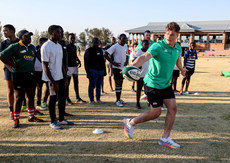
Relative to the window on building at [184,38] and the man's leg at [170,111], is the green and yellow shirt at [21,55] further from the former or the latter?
the window on building at [184,38]

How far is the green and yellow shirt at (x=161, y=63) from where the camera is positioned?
352 centimetres

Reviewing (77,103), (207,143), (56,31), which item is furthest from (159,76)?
(77,103)

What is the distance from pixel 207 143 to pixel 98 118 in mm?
2750

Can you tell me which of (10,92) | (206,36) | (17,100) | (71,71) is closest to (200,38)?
(206,36)

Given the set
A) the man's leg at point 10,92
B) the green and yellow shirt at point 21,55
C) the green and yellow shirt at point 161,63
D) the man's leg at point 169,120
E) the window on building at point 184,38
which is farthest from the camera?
the window on building at point 184,38

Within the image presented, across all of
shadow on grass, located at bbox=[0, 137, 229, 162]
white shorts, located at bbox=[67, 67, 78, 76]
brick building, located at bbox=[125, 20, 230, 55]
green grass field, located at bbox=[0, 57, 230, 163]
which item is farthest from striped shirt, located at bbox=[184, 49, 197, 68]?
brick building, located at bbox=[125, 20, 230, 55]

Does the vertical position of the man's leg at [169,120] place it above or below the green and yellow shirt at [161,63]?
below

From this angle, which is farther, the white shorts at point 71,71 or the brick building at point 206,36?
the brick building at point 206,36

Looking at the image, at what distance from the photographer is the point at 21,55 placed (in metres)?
4.71

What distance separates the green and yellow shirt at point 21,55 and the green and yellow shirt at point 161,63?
2993 mm

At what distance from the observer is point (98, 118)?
5.45 m

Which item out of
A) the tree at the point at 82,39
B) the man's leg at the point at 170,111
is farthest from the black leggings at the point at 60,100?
the tree at the point at 82,39

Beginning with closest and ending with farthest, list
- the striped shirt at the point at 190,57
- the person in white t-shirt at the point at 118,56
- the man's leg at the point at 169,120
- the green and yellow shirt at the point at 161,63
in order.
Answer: the green and yellow shirt at the point at 161,63, the man's leg at the point at 169,120, the person in white t-shirt at the point at 118,56, the striped shirt at the point at 190,57

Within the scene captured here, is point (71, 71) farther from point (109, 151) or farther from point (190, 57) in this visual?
point (190, 57)
